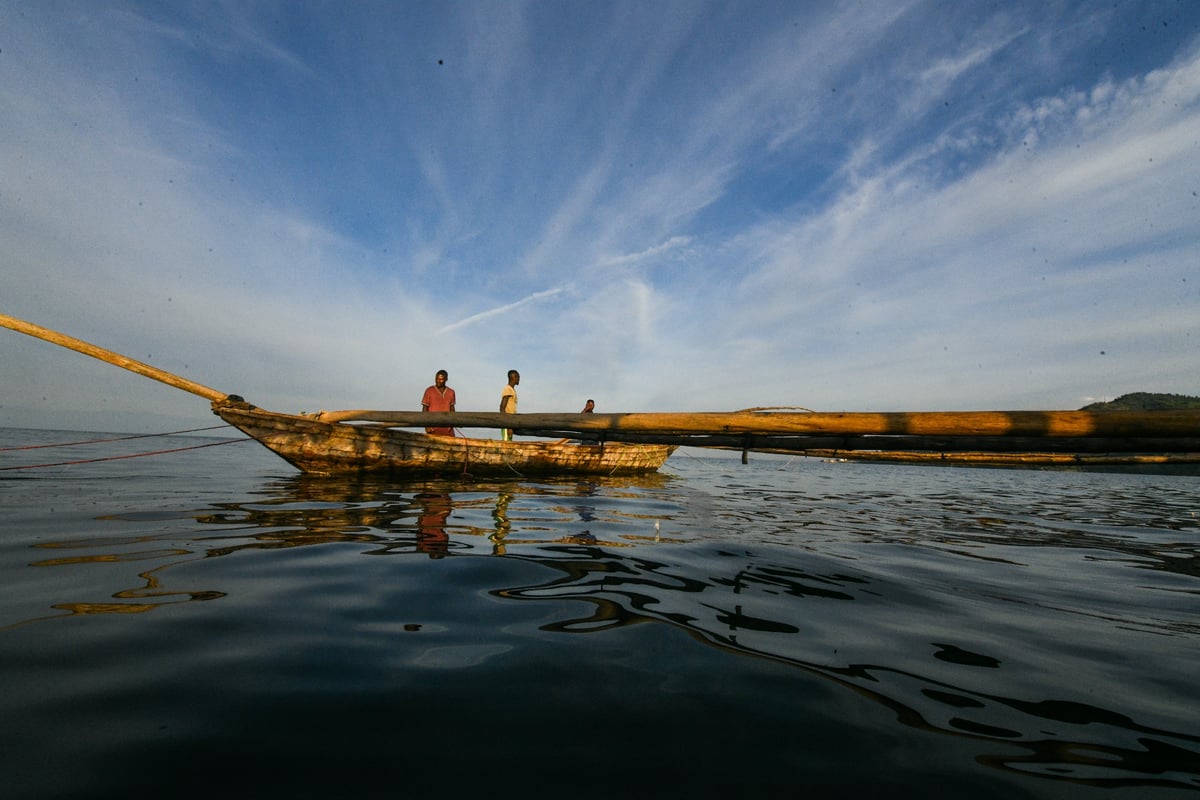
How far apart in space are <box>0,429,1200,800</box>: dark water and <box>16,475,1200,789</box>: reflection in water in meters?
0.02

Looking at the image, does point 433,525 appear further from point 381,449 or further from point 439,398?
point 439,398

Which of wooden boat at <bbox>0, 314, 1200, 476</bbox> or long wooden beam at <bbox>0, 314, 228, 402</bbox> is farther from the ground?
long wooden beam at <bbox>0, 314, 228, 402</bbox>

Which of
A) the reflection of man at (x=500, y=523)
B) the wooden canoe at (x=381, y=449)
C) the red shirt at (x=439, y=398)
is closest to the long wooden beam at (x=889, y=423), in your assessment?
the reflection of man at (x=500, y=523)

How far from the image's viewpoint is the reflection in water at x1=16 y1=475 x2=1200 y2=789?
1659 mm

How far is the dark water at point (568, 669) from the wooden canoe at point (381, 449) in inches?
165

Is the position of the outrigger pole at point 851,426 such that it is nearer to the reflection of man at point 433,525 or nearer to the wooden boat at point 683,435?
the wooden boat at point 683,435

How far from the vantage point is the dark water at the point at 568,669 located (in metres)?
1.36

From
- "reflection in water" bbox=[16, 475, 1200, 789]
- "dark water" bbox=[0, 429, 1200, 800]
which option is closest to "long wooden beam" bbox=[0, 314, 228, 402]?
"reflection in water" bbox=[16, 475, 1200, 789]

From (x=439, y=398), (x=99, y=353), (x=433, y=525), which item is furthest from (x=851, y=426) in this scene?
(x=99, y=353)

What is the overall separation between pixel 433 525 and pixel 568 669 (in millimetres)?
3477

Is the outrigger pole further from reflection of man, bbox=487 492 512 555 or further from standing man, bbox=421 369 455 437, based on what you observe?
standing man, bbox=421 369 455 437

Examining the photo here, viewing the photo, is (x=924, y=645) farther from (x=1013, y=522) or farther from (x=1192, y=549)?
(x=1013, y=522)

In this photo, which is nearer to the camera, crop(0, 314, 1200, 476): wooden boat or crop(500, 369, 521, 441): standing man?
crop(0, 314, 1200, 476): wooden boat

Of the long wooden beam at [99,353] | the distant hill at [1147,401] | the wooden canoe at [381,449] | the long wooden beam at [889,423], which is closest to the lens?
the long wooden beam at [889,423]
